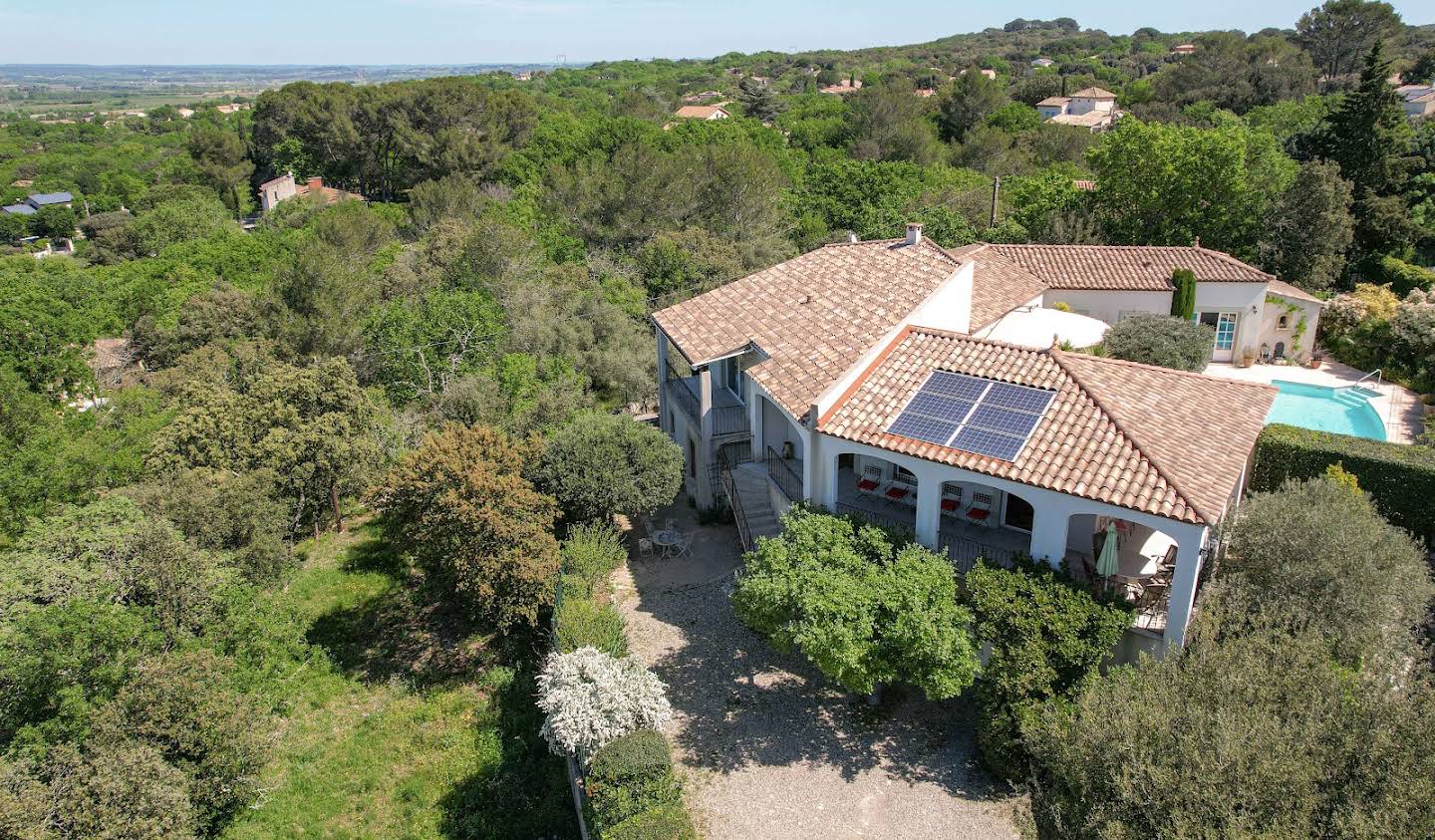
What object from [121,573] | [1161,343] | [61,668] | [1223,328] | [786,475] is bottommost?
[61,668]

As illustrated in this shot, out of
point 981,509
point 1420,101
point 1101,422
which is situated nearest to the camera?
point 1101,422

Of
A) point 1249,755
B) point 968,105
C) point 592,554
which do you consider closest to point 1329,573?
point 1249,755

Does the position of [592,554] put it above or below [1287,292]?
below

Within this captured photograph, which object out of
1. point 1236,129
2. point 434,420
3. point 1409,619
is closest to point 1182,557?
point 1409,619

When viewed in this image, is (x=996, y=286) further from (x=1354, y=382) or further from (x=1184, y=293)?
(x=1354, y=382)

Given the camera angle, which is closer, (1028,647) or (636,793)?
(636,793)

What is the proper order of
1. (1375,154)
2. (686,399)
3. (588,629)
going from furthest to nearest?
(1375,154), (686,399), (588,629)

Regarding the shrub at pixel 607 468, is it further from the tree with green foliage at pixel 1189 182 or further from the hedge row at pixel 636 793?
the tree with green foliage at pixel 1189 182

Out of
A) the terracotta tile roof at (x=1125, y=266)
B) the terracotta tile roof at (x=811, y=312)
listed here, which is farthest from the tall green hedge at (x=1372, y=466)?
the terracotta tile roof at (x=1125, y=266)
